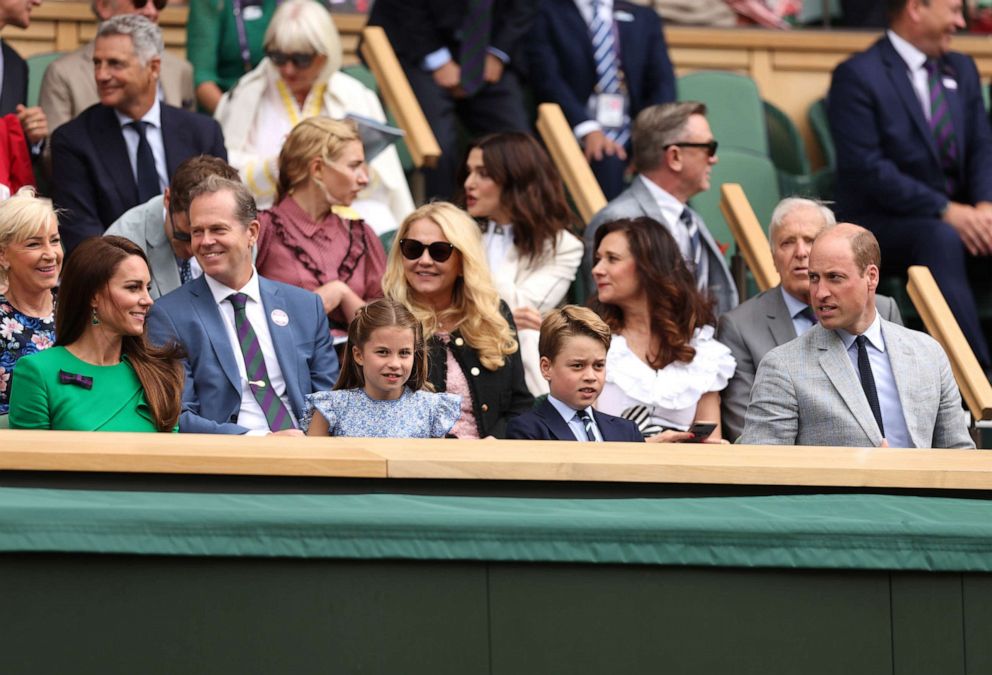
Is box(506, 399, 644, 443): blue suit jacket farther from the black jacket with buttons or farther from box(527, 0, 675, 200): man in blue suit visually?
box(527, 0, 675, 200): man in blue suit

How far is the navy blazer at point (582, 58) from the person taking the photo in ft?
25.2

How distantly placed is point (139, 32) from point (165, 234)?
108 centimetres

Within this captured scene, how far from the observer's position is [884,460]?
3.64 metres

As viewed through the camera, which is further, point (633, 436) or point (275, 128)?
point (275, 128)

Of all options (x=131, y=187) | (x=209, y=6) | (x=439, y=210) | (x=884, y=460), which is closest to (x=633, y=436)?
(x=439, y=210)

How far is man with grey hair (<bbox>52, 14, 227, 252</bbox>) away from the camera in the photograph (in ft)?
20.0

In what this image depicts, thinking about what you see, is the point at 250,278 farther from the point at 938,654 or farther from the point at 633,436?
the point at 938,654

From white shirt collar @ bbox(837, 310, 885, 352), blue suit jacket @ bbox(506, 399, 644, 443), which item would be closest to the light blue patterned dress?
blue suit jacket @ bbox(506, 399, 644, 443)

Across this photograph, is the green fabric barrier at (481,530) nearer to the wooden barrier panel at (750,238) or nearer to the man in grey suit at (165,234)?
the man in grey suit at (165,234)

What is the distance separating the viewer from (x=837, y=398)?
4.69m

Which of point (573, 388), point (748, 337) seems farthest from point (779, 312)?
point (573, 388)

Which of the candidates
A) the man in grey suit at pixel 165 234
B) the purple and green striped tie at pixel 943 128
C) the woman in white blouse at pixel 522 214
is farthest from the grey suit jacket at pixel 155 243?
the purple and green striped tie at pixel 943 128

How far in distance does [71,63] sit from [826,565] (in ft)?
14.8

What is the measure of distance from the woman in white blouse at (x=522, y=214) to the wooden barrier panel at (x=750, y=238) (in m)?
0.73
